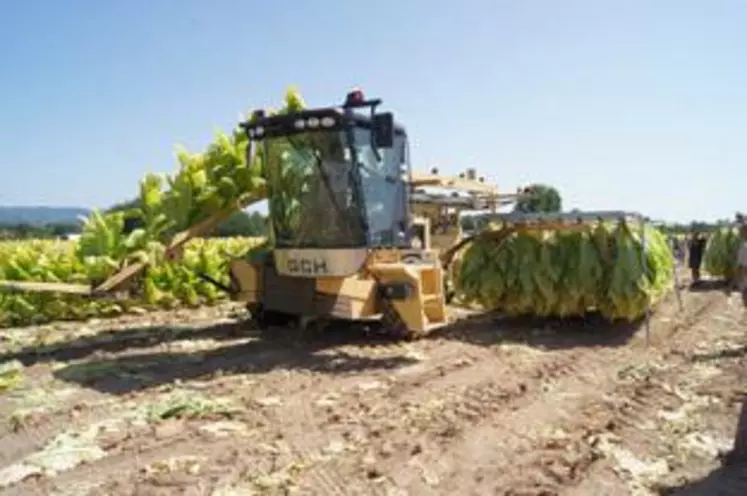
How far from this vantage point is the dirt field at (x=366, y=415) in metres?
4.50

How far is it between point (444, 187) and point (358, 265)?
436cm

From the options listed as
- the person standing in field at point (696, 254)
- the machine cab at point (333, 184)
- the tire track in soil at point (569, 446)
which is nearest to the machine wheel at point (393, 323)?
the machine cab at point (333, 184)

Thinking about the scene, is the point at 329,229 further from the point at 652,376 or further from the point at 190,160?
the point at 652,376

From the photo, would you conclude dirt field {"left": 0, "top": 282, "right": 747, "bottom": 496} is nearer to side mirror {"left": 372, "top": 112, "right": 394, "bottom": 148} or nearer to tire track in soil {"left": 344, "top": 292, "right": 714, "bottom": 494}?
tire track in soil {"left": 344, "top": 292, "right": 714, "bottom": 494}

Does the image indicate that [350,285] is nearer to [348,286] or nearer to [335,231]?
[348,286]

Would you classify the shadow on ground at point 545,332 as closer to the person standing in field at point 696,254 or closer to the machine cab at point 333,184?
the machine cab at point 333,184

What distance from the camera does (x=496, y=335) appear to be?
32.7 feet

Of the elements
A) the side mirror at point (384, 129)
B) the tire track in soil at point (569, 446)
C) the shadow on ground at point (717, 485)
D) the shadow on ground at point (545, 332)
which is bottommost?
the shadow on ground at point (545, 332)

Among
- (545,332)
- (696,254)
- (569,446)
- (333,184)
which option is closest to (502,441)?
(569,446)

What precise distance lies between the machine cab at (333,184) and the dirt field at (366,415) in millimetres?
1111

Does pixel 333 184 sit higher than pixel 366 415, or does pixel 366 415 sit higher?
pixel 333 184

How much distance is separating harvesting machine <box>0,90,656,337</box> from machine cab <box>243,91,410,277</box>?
0.01 metres

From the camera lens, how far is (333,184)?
8477mm

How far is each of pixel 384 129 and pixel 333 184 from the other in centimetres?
92
